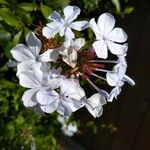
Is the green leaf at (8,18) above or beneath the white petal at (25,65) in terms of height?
beneath

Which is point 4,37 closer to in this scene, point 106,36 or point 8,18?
point 8,18

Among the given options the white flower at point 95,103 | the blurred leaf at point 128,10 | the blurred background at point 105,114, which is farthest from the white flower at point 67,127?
the white flower at point 95,103

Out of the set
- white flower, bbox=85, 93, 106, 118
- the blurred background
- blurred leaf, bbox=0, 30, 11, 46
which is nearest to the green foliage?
the blurred background

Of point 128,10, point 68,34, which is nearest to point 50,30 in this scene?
point 68,34

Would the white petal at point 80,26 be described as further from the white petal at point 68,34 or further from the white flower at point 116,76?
the white flower at point 116,76

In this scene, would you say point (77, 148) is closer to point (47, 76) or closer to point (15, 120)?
point (15, 120)

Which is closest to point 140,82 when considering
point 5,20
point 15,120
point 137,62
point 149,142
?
point 137,62

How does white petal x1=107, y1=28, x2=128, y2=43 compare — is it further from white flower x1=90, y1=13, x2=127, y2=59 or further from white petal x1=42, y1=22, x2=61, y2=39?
white petal x1=42, y1=22, x2=61, y2=39
